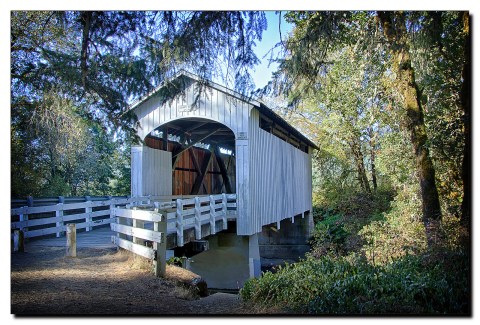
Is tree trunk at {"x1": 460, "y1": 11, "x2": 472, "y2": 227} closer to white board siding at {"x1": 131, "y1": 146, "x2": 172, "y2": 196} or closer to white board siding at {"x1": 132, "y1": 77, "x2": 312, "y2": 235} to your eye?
white board siding at {"x1": 132, "y1": 77, "x2": 312, "y2": 235}

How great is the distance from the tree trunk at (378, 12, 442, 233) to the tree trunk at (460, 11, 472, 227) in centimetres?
50

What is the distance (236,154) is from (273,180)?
154cm

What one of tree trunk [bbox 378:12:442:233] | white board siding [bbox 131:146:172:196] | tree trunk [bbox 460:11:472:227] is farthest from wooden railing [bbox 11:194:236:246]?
tree trunk [bbox 460:11:472:227]

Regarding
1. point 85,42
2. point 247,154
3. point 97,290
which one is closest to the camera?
point 97,290

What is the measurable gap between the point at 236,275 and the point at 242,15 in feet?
21.4

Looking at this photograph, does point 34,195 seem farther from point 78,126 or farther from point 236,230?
point 236,230

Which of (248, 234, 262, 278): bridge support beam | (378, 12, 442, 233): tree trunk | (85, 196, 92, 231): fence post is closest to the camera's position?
(378, 12, 442, 233): tree trunk

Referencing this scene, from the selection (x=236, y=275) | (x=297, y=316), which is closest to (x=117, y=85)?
(x=297, y=316)

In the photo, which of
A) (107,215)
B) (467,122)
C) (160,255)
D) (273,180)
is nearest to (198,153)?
(273,180)

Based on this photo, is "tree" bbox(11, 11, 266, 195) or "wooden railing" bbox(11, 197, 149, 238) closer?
"tree" bbox(11, 11, 266, 195)

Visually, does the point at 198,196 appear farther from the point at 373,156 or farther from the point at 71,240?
the point at 373,156

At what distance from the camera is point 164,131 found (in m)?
10.2

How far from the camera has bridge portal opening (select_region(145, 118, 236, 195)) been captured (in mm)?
10578

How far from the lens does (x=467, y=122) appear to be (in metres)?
4.23
